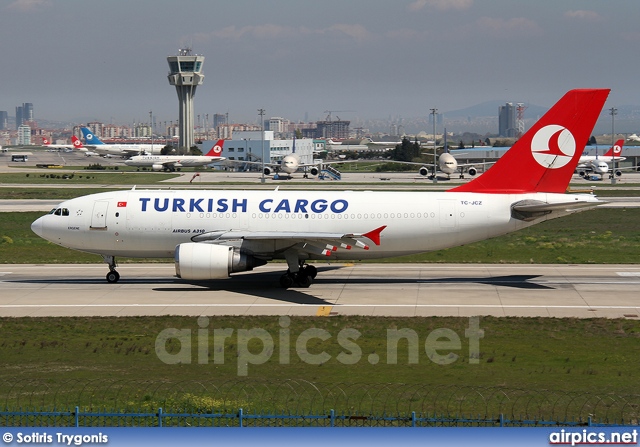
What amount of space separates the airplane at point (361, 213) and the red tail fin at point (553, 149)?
0.05m

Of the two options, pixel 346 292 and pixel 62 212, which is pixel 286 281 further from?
pixel 62 212

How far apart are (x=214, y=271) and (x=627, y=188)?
3333 inches

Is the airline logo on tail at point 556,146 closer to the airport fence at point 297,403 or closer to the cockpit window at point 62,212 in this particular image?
the airport fence at point 297,403

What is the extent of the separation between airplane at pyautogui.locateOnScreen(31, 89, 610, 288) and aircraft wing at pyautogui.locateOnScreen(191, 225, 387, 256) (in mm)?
121

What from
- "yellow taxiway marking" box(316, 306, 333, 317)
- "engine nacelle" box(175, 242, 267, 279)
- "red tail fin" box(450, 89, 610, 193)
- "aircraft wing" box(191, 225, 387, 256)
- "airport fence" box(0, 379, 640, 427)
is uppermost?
"red tail fin" box(450, 89, 610, 193)

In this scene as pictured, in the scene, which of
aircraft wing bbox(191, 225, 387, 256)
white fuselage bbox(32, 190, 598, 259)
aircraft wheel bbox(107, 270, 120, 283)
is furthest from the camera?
aircraft wheel bbox(107, 270, 120, 283)

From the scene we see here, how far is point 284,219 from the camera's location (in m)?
41.1

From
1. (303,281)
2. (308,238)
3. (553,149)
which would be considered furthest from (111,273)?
(553,149)

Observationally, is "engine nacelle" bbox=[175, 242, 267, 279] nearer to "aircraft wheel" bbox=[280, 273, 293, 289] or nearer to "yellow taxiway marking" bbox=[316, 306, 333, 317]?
"aircraft wheel" bbox=[280, 273, 293, 289]

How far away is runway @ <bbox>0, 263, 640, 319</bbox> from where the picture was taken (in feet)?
117

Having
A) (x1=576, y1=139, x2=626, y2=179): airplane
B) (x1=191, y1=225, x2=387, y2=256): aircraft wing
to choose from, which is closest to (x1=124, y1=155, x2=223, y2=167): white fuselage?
(x1=576, y1=139, x2=626, y2=179): airplane

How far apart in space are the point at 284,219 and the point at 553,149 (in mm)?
13272

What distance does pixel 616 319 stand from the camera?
3366 centimetres

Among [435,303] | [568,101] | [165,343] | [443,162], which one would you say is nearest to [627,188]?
[443,162]
